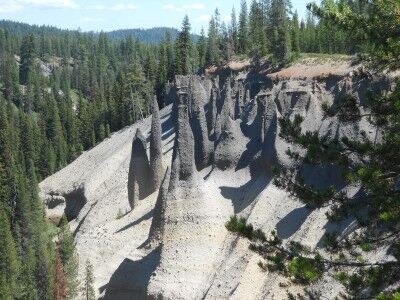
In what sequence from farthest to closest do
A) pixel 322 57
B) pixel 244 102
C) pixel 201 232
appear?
1. pixel 322 57
2. pixel 244 102
3. pixel 201 232

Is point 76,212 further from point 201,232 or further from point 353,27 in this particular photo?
point 353,27

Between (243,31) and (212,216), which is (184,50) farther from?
(212,216)

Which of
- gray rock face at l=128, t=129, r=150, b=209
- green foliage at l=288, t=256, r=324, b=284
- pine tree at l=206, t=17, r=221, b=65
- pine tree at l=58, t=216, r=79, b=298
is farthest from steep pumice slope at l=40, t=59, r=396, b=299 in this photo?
pine tree at l=206, t=17, r=221, b=65

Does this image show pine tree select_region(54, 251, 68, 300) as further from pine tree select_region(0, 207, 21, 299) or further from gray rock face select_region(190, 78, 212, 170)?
gray rock face select_region(190, 78, 212, 170)

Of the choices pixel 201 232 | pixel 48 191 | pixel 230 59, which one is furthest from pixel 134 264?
pixel 230 59

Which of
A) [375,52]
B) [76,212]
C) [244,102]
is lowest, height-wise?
[76,212]

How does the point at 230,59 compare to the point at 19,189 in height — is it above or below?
above

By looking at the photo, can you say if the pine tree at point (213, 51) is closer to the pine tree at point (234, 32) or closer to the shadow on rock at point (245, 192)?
the pine tree at point (234, 32)
